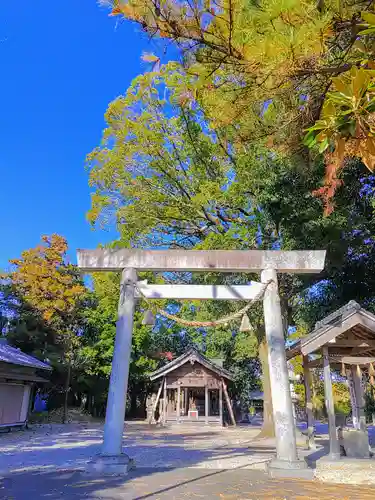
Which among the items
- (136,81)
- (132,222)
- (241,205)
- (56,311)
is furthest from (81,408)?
(136,81)

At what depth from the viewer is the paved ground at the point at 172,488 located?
4785 mm

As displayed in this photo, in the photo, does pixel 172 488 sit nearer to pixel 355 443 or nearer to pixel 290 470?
pixel 290 470

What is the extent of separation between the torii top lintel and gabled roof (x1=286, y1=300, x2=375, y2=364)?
104 cm

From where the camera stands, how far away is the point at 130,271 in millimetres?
7414

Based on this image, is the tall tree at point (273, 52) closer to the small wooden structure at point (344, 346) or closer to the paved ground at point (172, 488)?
the paved ground at point (172, 488)

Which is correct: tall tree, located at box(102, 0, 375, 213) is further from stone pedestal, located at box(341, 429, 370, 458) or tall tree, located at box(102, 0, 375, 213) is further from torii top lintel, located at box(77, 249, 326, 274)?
stone pedestal, located at box(341, 429, 370, 458)

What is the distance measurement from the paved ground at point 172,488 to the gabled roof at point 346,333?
100.0 inches

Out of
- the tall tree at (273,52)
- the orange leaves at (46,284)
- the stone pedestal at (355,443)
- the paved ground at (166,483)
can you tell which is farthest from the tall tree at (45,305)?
the tall tree at (273,52)

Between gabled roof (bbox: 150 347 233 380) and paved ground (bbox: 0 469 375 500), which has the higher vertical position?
gabled roof (bbox: 150 347 233 380)

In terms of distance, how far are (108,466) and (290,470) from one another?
2935 millimetres

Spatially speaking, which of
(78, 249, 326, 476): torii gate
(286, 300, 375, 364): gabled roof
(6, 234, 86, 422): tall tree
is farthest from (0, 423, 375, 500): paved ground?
(6, 234, 86, 422): tall tree

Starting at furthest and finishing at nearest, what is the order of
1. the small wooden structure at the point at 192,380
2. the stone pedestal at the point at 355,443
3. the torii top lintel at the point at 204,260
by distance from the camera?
the small wooden structure at the point at 192,380, the stone pedestal at the point at 355,443, the torii top lintel at the point at 204,260

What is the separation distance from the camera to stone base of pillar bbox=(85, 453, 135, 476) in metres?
5.98

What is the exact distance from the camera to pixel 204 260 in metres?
7.44
